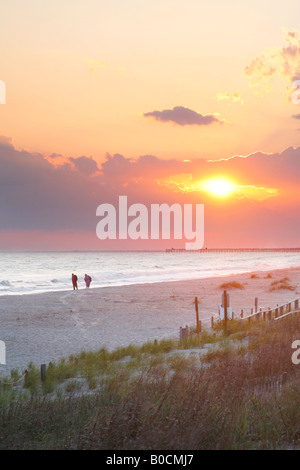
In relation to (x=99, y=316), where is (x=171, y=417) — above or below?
above

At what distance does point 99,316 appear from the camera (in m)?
28.9

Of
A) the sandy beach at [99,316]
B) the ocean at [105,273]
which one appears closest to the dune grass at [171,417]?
the sandy beach at [99,316]

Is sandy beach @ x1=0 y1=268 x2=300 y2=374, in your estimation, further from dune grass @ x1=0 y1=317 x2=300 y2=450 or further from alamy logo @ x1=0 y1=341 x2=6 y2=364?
dune grass @ x1=0 y1=317 x2=300 y2=450

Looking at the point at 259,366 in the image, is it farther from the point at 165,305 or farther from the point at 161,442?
the point at 165,305

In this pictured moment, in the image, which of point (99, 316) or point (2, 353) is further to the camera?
point (99, 316)

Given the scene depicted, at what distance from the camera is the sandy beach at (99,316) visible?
1912cm

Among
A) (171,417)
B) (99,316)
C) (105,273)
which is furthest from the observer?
(105,273)

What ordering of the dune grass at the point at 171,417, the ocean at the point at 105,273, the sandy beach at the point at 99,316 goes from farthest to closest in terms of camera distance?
the ocean at the point at 105,273 → the sandy beach at the point at 99,316 → the dune grass at the point at 171,417

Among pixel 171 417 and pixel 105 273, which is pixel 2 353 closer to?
pixel 171 417

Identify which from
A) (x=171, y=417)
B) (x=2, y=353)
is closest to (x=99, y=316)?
(x=2, y=353)

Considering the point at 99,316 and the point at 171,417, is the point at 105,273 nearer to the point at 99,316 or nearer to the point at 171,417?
the point at 99,316

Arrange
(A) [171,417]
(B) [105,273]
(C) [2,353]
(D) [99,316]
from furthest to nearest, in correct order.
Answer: (B) [105,273], (D) [99,316], (C) [2,353], (A) [171,417]

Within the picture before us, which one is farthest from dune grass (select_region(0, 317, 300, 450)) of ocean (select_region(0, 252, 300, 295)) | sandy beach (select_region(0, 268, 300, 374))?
ocean (select_region(0, 252, 300, 295))

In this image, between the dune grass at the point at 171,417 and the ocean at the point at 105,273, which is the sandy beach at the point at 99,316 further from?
the ocean at the point at 105,273
